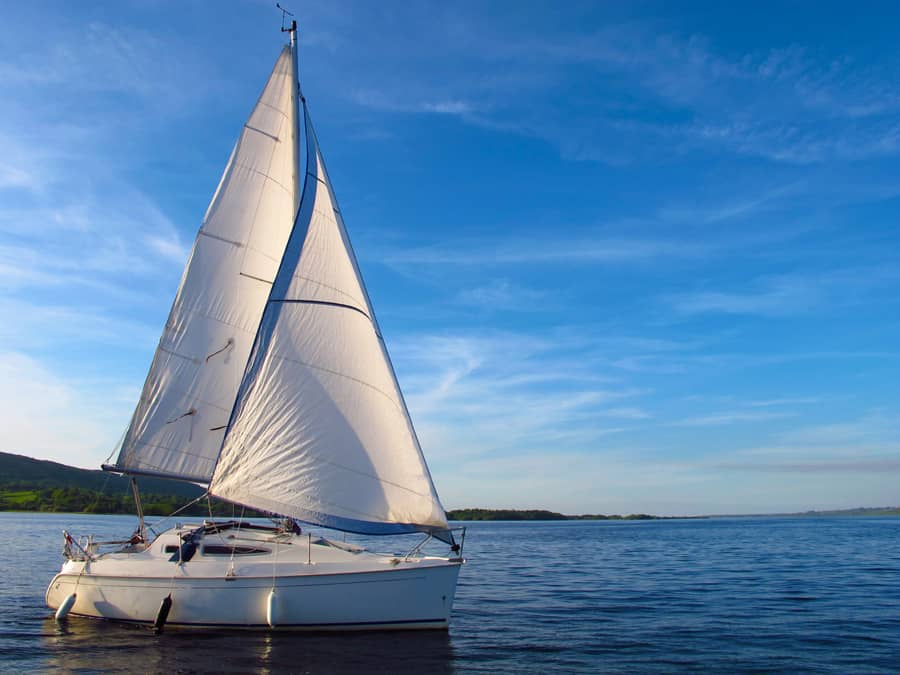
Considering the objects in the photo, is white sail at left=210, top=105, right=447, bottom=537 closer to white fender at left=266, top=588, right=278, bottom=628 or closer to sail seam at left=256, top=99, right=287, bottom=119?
white fender at left=266, top=588, right=278, bottom=628

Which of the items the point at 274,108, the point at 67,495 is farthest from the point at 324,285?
the point at 67,495

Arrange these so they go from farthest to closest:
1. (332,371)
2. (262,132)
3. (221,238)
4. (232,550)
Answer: (262,132) → (221,238) → (332,371) → (232,550)

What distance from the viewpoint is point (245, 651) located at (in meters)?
17.0

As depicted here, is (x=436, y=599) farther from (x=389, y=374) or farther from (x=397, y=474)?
(x=389, y=374)

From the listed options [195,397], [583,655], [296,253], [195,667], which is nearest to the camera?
[195,667]

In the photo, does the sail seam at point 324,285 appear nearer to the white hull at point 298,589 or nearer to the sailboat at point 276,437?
the sailboat at point 276,437

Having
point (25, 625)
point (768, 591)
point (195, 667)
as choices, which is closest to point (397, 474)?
point (195, 667)

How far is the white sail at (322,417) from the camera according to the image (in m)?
18.2

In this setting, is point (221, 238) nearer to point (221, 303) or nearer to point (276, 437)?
point (221, 303)

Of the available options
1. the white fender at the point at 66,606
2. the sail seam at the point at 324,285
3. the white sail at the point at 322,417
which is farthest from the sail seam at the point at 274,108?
the white fender at the point at 66,606

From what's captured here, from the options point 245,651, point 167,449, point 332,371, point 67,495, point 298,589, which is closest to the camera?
point 245,651

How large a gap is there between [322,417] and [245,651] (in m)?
6.05

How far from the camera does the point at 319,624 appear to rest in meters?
18.1

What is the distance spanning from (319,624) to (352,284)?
941 cm
